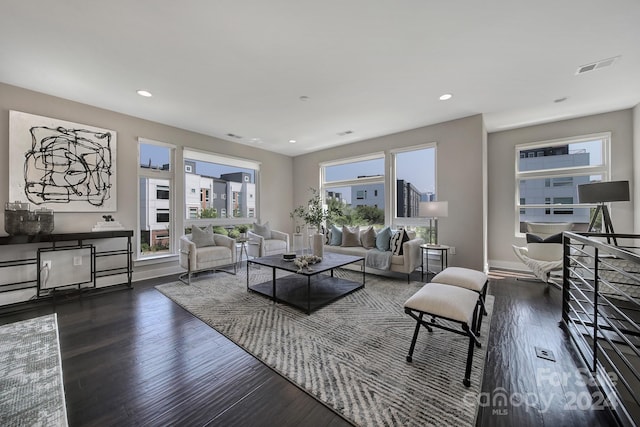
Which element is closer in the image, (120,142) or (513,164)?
(120,142)

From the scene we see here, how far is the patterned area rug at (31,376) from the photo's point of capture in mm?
1416

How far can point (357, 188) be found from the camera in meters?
5.91

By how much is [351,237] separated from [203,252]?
8.72 feet

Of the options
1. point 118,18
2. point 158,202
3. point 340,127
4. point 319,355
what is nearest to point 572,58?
point 340,127

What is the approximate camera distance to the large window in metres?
4.25

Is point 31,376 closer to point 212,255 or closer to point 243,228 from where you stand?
point 212,255

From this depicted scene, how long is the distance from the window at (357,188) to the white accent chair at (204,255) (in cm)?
279

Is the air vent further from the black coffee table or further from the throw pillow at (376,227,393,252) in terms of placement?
the black coffee table

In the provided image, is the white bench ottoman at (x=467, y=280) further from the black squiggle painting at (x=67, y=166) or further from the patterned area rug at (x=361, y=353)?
the black squiggle painting at (x=67, y=166)

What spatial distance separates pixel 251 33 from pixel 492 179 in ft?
16.7

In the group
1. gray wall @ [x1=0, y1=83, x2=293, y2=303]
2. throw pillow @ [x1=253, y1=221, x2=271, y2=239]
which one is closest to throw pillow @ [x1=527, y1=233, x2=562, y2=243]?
throw pillow @ [x1=253, y1=221, x2=271, y2=239]

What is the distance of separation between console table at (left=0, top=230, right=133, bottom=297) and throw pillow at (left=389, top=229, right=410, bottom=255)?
4.16m

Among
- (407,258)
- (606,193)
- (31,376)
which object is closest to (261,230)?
(407,258)

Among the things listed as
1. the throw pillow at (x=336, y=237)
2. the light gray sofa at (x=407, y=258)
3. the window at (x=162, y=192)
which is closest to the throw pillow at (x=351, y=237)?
the throw pillow at (x=336, y=237)
